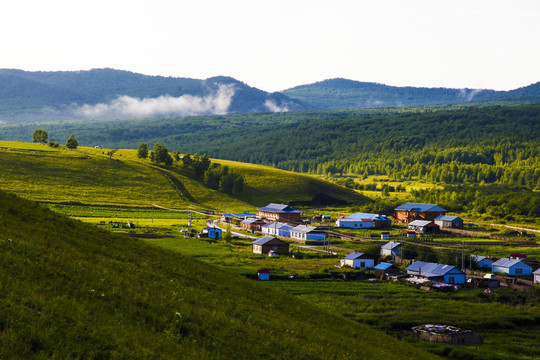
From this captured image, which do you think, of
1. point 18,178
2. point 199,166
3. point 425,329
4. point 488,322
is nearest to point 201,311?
point 425,329

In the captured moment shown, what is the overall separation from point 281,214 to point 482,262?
187 feet

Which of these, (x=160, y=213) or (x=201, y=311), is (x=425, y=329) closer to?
(x=201, y=311)

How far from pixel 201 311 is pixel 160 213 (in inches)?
4139

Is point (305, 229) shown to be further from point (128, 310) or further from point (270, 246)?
point (128, 310)

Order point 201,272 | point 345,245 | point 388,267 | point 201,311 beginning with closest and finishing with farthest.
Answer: point 201,311 → point 201,272 → point 388,267 → point 345,245

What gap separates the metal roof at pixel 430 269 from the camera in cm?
6469

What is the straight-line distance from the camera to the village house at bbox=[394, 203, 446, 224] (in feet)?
435

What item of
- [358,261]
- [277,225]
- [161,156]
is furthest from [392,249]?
[161,156]

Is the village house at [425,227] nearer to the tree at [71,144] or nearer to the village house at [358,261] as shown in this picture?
the village house at [358,261]

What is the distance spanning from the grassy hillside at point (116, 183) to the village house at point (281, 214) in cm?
1757

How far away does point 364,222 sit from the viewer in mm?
124625

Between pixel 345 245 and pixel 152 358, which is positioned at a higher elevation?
pixel 152 358

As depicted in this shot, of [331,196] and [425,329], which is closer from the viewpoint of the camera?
[425,329]

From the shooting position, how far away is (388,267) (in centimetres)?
6856
